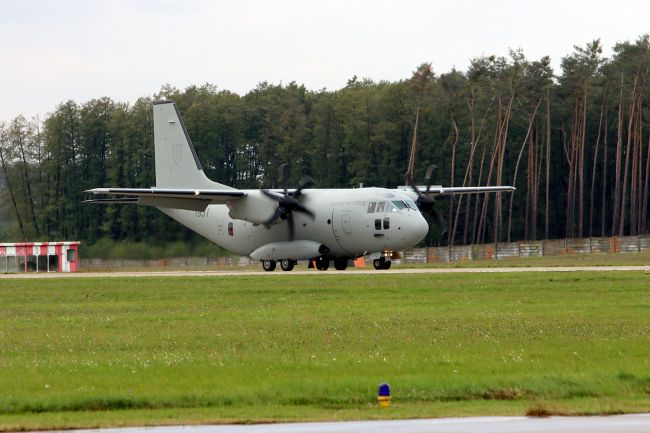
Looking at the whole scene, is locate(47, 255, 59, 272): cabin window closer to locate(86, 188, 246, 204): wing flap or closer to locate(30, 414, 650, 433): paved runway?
locate(86, 188, 246, 204): wing flap

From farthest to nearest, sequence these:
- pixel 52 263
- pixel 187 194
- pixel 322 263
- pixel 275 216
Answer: pixel 52 263 → pixel 322 263 → pixel 275 216 → pixel 187 194

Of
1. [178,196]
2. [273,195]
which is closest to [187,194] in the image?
[178,196]

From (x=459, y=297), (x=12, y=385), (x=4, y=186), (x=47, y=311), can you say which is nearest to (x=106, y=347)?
(x=12, y=385)

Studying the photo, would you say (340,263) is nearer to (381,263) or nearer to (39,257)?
(381,263)

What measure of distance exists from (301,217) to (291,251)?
1.67m

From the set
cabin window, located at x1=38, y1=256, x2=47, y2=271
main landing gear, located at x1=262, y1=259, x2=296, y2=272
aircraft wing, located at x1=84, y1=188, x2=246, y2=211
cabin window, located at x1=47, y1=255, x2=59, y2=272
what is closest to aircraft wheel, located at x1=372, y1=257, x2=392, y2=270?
main landing gear, located at x1=262, y1=259, x2=296, y2=272

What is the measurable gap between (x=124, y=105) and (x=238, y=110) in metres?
11.2

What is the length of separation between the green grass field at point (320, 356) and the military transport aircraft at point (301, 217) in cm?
1609

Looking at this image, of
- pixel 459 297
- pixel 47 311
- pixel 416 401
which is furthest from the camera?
pixel 459 297

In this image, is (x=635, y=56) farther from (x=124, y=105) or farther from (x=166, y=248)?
(x=166, y=248)

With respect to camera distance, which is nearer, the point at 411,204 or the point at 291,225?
the point at 411,204

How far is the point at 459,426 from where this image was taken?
14.1 m

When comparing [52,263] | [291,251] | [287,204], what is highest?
[287,204]

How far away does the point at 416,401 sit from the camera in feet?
54.2
